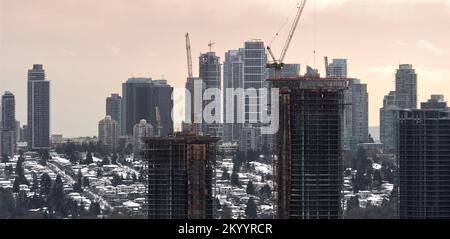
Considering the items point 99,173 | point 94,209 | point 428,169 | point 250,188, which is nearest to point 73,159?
point 99,173

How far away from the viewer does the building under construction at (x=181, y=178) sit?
21125 millimetres

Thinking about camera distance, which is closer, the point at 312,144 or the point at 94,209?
the point at 312,144

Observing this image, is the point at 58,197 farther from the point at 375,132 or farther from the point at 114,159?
the point at 375,132

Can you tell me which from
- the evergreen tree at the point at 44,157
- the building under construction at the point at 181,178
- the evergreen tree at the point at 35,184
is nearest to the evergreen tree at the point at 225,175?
the evergreen tree at the point at 35,184

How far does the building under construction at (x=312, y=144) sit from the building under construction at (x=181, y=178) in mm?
1703

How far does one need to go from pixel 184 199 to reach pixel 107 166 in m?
15.3

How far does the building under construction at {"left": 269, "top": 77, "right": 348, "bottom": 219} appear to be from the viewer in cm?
2219

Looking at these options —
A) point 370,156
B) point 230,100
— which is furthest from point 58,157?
point 370,156

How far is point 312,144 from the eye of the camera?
22297mm

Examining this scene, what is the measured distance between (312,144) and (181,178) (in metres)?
2.85

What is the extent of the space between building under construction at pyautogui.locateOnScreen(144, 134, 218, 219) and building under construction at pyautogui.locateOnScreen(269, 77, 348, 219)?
170 centimetres

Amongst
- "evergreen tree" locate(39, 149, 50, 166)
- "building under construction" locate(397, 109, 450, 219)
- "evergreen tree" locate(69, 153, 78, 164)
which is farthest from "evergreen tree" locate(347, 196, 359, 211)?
"evergreen tree" locate(69, 153, 78, 164)

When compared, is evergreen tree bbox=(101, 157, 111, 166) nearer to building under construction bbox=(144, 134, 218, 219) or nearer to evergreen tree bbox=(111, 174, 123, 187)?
evergreen tree bbox=(111, 174, 123, 187)

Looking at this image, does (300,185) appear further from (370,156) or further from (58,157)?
(58,157)
